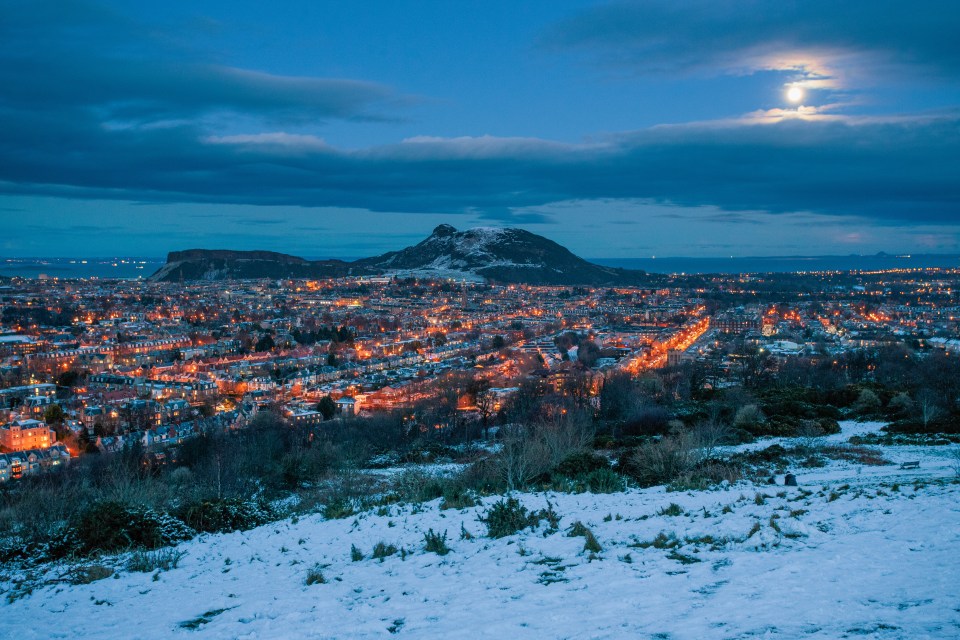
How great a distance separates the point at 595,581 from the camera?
259 inches

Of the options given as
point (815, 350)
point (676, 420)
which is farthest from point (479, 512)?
point (815, 350)

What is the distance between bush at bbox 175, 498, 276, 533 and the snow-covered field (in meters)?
0.93

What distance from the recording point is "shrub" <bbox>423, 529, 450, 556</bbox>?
8.42m

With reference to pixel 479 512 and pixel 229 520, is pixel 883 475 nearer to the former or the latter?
pixel 479 512

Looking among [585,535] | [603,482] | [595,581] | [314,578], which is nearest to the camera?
[595,581]

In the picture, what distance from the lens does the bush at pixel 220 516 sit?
11125 millimetres

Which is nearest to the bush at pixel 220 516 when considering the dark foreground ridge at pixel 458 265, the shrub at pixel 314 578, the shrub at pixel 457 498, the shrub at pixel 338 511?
the shrub at pixel 338 511

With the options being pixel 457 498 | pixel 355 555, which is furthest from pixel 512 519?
pixel 457 498

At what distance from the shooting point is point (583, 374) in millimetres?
37250

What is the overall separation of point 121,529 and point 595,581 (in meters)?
7.53

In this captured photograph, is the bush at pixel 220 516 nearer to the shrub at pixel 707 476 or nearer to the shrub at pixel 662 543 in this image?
the shrub at pixel 662 543

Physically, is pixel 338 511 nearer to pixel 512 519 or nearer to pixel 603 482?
pixel 512 519

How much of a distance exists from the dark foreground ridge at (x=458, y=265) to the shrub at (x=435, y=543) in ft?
452

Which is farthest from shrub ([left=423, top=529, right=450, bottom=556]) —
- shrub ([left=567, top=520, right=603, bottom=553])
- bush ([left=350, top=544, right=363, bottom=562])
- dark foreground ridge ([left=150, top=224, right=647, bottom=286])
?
dark foreground ridge ([left=150, top=224, right=647, bottom=286])
